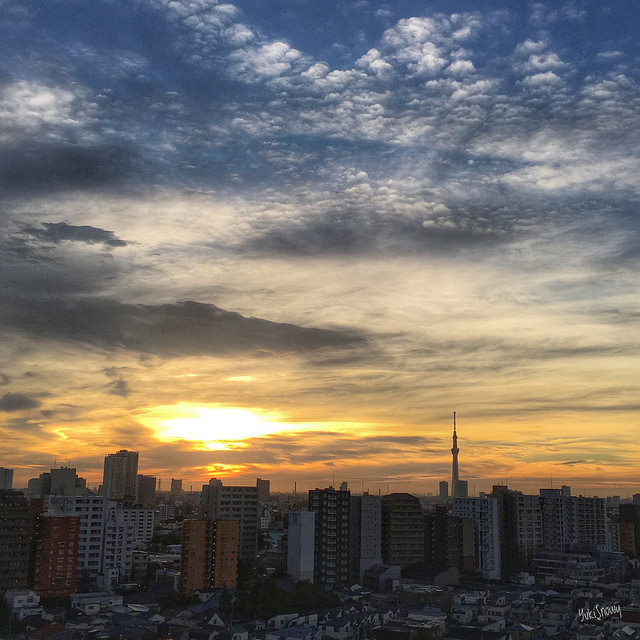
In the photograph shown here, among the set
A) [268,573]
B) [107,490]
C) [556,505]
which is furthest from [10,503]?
[107,490]

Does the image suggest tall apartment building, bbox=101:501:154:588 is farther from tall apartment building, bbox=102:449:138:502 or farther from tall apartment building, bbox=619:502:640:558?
tall apartment building, bbox=102:449:138:502

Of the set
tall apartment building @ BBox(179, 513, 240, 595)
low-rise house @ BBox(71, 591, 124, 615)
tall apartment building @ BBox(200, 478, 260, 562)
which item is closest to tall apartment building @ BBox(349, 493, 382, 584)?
tall apartment building @ BBox(200, 478, 260, 562)

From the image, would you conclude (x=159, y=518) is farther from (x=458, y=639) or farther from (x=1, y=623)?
(x=458, y=639)

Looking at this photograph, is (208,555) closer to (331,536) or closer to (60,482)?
(331,536)

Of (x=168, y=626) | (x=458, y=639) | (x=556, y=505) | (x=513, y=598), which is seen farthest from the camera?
(x=556, y=505)

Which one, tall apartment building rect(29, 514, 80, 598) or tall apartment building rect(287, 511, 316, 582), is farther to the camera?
tall apartment building rect(287, 511, 316, 582)

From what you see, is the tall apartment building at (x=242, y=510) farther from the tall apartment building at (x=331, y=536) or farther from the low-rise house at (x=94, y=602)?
the low-rise house at (x=94, y=602)
